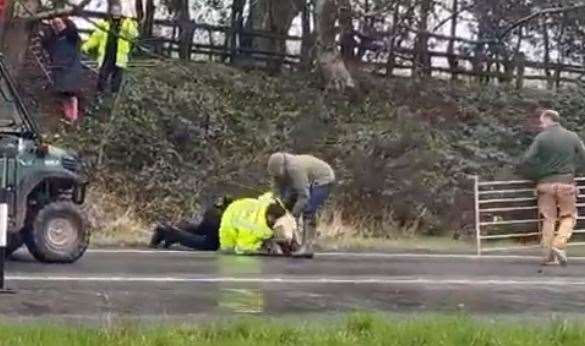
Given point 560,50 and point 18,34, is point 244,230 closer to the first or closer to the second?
point 18,34

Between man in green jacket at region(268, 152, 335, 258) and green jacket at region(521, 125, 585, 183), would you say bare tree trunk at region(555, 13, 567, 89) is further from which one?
man in green jacket at region(268, 152, 335, 258)

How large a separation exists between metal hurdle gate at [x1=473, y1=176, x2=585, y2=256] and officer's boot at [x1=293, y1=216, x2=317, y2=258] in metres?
3.22

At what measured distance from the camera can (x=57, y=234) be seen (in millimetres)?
15070

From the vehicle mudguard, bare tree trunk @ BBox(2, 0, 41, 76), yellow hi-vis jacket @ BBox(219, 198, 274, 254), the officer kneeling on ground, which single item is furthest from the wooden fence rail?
the vehicle mudguard

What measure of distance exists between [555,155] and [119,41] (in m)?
10.4

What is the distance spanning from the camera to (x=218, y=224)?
1823 cm

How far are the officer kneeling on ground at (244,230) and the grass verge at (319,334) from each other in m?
7.49

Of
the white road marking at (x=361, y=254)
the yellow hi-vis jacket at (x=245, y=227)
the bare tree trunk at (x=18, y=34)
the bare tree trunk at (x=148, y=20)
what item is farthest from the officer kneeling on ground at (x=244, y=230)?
the bare tree trunk at (x=148, y=20)

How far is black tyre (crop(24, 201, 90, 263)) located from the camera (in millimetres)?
14969

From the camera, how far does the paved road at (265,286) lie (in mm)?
11125

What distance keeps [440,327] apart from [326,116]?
18206 millimetres

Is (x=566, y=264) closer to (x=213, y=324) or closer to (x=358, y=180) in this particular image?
(x=358, y=180)

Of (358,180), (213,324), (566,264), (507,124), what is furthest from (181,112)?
(213,324)

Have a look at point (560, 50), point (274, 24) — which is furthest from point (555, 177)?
point (560, 50)
